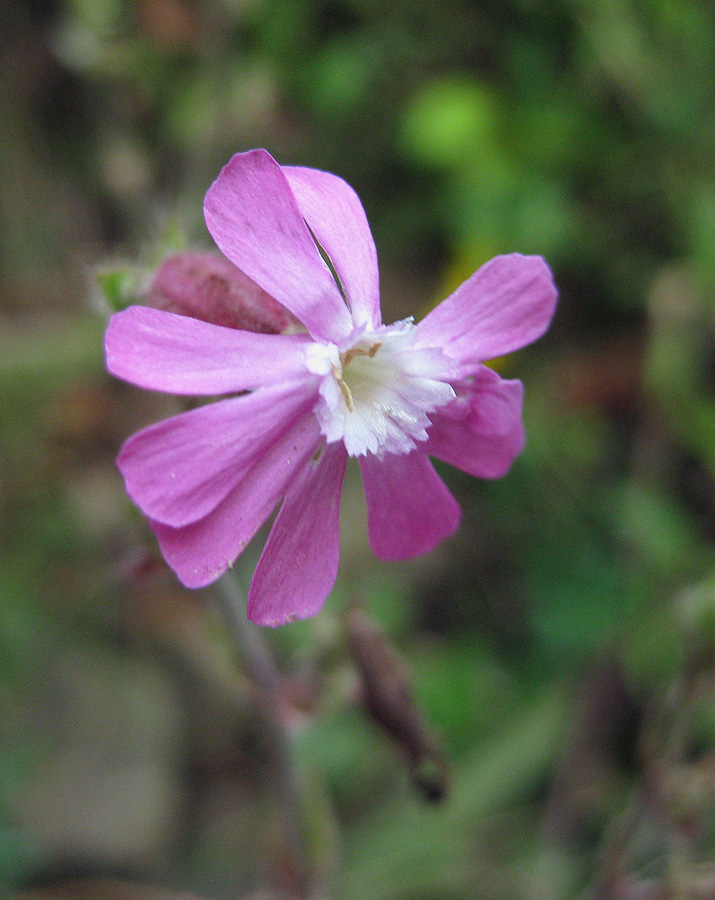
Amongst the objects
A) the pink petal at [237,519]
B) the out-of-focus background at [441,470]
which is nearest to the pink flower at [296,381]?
the pink petal at [237,519]

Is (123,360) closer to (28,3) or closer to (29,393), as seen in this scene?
(29,393)

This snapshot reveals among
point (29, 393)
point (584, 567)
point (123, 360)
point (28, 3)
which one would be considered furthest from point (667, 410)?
point (28, 3)

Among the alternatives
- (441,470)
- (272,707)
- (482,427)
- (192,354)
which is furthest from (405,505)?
(441,470)

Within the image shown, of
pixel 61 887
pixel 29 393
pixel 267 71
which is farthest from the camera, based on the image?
pixel 267 71

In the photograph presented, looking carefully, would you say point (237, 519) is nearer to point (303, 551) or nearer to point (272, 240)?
point (303, 551)

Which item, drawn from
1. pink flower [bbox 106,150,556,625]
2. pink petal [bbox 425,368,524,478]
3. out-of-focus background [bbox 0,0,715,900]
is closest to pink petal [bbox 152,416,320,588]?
pink flower [bbox 106,150,556,625]
